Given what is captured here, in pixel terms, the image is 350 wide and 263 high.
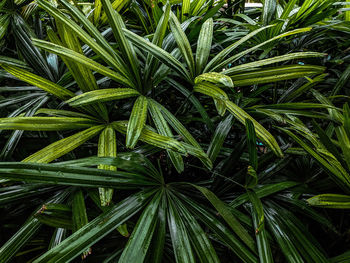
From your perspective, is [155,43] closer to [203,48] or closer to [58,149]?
[203,48]

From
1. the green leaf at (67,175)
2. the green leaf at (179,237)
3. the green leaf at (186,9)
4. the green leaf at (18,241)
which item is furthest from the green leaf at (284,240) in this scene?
the green leaf at (186,9)

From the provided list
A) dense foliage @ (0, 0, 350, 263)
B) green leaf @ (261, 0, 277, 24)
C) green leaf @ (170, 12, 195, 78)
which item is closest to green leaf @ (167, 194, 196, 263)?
dense foliage @ (0, 0, 350, 263)

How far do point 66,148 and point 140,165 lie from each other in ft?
0.51

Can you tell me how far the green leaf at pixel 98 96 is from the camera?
439mm

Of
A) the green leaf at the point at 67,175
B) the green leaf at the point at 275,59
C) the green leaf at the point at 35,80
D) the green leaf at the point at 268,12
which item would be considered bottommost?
the green leaf at the point at 67,175

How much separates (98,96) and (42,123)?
0.45ft

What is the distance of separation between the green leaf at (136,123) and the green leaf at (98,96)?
0.12 ft

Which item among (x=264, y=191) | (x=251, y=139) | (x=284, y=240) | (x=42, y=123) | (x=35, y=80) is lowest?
(x=284, y=240)

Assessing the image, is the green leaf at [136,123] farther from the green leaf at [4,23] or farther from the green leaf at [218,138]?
the green leaf at [4,23]

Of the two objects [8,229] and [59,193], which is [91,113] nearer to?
[59,193]

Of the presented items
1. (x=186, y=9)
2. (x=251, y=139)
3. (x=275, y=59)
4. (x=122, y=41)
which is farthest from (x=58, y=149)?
(x=186, y=9)

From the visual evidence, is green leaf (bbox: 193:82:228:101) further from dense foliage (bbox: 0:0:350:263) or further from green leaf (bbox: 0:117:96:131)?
green leaf (bbox: 0:117:96:131)

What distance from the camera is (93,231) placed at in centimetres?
40

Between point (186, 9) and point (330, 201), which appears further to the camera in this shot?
point (186, 9)
